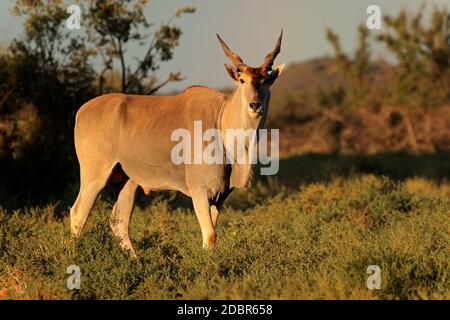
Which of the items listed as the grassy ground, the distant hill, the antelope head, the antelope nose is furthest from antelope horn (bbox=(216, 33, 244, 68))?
the distant hill

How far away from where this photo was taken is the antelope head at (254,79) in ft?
27.5

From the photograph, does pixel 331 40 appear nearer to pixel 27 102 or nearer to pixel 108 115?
pixel 27 102

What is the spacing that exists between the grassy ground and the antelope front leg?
0.13 metres

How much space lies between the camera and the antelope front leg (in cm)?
836

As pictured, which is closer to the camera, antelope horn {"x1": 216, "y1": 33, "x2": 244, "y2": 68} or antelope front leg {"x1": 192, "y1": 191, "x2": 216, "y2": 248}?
antelope front leg {"x1": 192, "y1": 191, "x2": 216, "y2": 248}

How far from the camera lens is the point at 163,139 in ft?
29.7

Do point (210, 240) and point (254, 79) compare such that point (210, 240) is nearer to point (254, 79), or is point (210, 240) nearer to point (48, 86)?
point (254, 79)

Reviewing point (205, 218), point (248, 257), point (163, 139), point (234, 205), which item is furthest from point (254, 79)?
point (234, 205)

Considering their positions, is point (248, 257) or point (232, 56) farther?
point (232, 56)

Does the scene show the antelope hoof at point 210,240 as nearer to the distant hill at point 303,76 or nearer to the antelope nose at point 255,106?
the antelope nose at point 255,106

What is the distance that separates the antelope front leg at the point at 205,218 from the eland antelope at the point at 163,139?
0.03 feet

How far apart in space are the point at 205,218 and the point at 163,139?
3.68 feet

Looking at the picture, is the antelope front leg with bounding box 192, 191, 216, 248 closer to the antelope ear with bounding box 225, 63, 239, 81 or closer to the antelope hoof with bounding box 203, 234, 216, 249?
the antelope hoof with bounding box 203, 234, 216, 249

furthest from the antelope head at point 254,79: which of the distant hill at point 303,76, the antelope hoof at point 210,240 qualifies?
the distant hill at point 303,76
